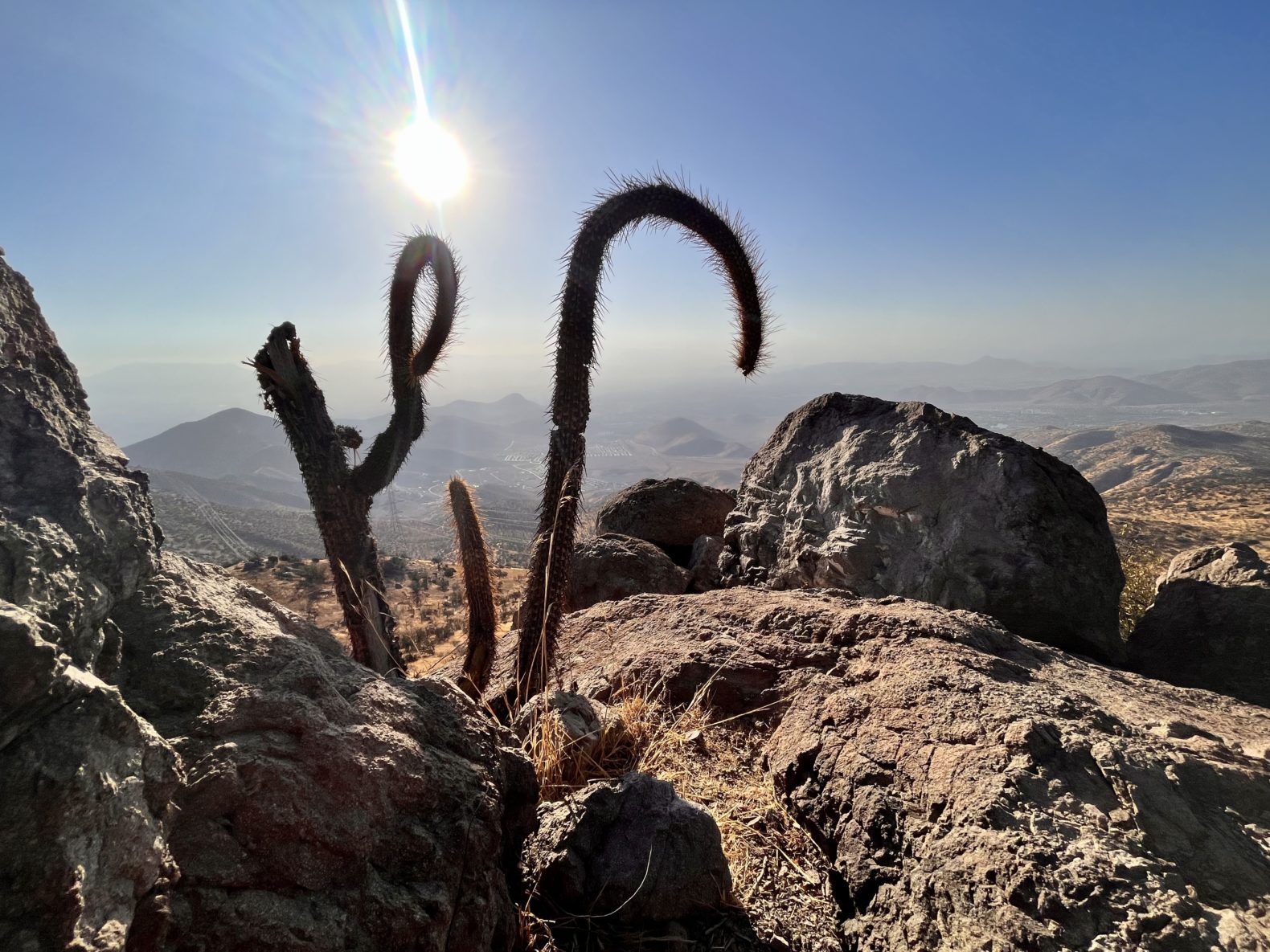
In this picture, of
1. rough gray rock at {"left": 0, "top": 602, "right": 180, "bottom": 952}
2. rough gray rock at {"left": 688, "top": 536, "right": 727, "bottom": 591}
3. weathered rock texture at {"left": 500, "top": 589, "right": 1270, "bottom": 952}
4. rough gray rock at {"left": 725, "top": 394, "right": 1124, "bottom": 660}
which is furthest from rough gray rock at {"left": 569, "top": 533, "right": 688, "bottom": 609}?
rough gray rock at {"left": 0, "top": 602, "right": 180, "bottom": 952}

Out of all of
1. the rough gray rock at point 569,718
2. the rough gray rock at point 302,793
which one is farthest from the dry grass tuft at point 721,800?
the rough gray rock at point 302,793

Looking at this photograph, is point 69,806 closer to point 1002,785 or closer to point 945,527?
point 1002,785

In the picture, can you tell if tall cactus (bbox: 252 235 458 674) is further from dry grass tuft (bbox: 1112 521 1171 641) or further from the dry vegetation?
the dry vegetation

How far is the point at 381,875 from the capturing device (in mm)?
1409

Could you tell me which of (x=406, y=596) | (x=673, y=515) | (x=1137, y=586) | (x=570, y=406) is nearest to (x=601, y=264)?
(x=570, y=406)

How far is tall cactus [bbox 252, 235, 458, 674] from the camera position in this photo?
4934 millimetres

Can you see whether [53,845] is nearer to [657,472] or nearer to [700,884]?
[700,884]

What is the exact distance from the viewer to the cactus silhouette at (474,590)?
14.8ft

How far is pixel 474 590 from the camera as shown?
4.67m

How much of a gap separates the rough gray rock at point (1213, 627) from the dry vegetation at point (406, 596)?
966 cm

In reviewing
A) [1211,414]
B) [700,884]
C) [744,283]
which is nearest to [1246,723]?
[700,884]

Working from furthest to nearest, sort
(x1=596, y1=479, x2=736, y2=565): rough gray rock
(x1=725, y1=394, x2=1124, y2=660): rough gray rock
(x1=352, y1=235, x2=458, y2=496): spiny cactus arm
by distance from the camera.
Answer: (x1=596, y1=479, x2=736, y2=565): rough gray rock
(x1=352, y1=235, x2=458, y2=496): spiny cactus arm
(x1=725, y1=394, x2=1124, y2=660): rough gray rock

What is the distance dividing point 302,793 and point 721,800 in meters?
1.75

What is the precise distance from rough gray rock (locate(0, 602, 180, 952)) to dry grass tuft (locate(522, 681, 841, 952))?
1122 mm
